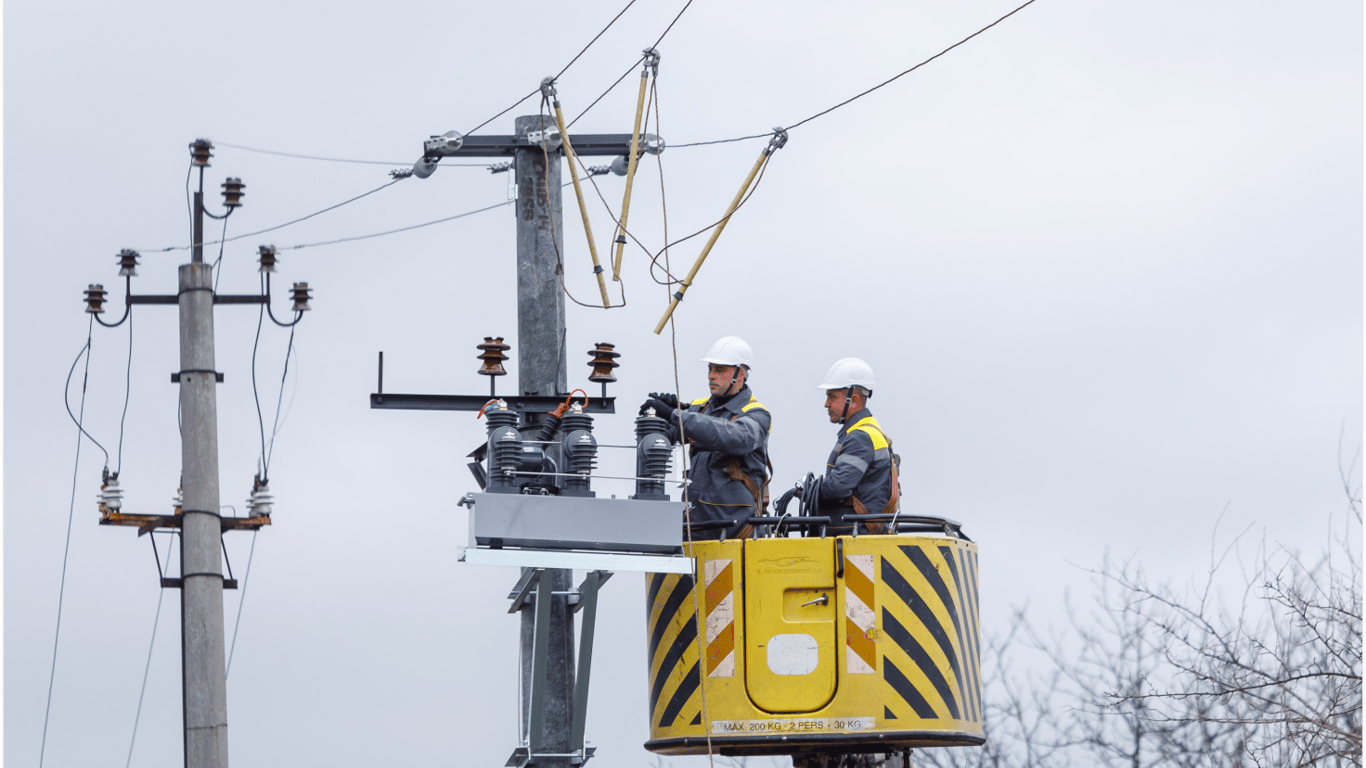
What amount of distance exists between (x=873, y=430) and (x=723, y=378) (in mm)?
877

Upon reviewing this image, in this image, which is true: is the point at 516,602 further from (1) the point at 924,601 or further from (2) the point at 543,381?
(1) the point at 924,601

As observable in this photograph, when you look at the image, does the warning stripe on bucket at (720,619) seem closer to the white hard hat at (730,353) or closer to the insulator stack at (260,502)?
the white hard hat at (730,353)

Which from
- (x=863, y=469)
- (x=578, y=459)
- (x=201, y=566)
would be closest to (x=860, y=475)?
(x=863, y=469)

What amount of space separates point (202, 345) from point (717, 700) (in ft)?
33.9

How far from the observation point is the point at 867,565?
10258 mm

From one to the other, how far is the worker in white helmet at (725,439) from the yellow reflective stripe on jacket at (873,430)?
48 cm

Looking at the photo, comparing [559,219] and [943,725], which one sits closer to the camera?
[943,725]

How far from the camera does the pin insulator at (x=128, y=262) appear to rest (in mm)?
19969

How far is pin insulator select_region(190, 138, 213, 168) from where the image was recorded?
20047 mm

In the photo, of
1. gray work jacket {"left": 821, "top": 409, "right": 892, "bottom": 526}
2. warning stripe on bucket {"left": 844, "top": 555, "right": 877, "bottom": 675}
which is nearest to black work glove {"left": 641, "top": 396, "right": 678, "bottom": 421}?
gray work jacket {"left": 821, "top": 409, "right": 892, "bottom": 526}

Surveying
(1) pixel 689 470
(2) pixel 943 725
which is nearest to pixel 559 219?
(1) pixel 689 470

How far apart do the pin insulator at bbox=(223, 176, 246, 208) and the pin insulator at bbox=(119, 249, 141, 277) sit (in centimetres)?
103

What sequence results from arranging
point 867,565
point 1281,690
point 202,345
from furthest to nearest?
point 202,345 → point 867,565 → point 1281,690

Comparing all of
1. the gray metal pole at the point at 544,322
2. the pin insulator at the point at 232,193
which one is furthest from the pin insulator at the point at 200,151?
the gray metal pole at the point at 544,322
